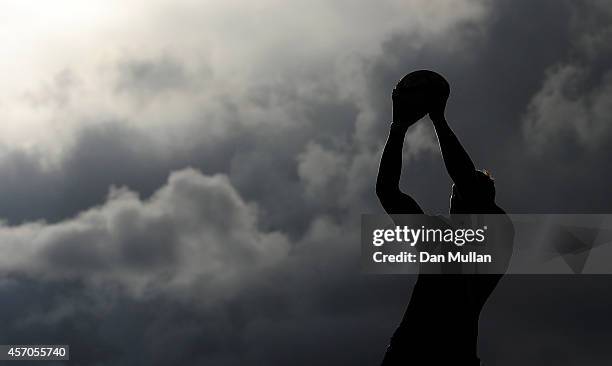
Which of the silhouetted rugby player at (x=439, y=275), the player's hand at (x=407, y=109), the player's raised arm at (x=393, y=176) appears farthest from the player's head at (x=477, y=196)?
the player's hand at (x=407, y=109)

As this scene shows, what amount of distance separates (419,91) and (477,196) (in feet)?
5.47

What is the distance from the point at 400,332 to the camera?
40.3ft

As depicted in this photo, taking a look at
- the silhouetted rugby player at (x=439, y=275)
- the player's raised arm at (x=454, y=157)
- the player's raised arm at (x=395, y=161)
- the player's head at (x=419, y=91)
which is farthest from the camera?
the player's raised arm at (x=395, y=161)

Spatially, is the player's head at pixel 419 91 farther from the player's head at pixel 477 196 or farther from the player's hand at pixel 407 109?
the player's head at pixel 477 196

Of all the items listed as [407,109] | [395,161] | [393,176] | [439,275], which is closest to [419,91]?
[407,109]

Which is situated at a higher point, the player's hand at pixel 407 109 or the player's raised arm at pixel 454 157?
the player's hand at pixel 407 109

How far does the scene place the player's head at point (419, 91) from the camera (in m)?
12.3

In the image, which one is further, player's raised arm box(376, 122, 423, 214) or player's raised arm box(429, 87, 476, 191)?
player's raised arm box(376, 122, 423, 214)

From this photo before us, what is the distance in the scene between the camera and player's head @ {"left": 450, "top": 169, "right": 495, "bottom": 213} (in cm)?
1230

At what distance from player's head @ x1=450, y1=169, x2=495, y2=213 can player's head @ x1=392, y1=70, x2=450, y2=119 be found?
1198 mm

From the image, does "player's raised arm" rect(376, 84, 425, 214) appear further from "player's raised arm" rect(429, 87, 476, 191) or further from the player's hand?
"player's raised arm" rect(429, 87, 476, 191)

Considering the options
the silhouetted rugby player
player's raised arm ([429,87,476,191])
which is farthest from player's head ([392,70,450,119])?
player's raised arm ([429,87,476,191])

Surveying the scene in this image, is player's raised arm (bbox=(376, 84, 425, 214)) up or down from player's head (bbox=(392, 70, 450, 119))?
down

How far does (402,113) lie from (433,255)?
207cm
